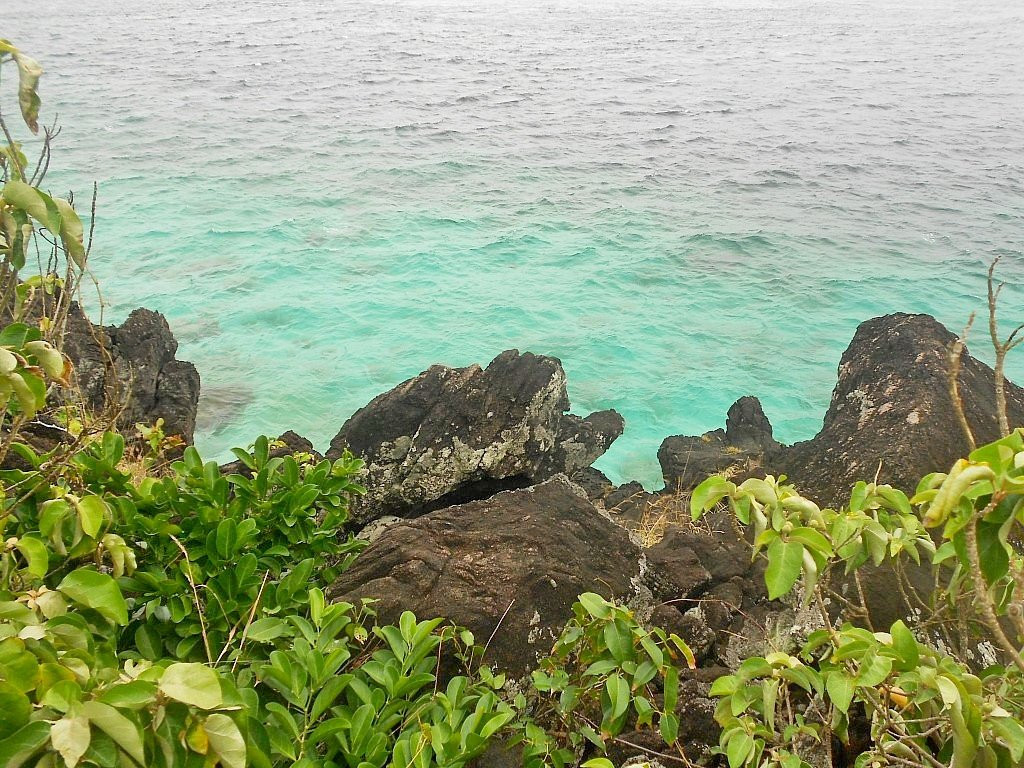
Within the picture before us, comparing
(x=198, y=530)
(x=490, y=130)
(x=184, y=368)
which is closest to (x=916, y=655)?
(x=198, y=530)

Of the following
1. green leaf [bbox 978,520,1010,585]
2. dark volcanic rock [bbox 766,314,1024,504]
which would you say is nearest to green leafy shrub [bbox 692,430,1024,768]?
green leaf [bbox 978,520,1010,585]

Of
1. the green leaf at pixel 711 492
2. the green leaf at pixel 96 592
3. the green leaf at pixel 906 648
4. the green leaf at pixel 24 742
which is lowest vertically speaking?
the green leaf at pixel 906 648

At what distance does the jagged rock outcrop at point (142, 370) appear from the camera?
6531 millimetres

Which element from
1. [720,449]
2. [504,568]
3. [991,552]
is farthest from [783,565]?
[720,449]

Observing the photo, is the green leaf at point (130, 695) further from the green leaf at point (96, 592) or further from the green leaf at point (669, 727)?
the green leaf at point (669, 727)

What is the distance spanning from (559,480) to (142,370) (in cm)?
427

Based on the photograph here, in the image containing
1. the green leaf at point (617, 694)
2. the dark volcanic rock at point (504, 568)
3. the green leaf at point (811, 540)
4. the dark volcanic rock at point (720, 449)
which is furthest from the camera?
the dark volcanic rock at point (720, 449)

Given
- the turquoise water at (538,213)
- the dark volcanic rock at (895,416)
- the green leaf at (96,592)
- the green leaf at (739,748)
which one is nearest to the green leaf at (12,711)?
the green leaf at (96,592)

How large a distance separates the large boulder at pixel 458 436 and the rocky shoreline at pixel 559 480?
0.04 feet

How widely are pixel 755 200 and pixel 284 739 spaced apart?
1785cm

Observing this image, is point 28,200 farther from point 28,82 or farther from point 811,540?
point 811,540

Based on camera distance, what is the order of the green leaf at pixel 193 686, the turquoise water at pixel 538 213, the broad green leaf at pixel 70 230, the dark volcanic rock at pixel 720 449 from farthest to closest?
the turquoise water at pixel 538 213 → the dark volcanic rock at pixel 720 449 → the broad green leaf at pixel 70 230 → the green leaf at pixel 193 686

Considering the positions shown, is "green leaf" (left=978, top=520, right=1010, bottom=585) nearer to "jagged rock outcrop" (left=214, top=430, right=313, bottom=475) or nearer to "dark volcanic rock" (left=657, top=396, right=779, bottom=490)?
A: "jagged rock outcrop" (left=214, top=430, right=313, bottom=475)

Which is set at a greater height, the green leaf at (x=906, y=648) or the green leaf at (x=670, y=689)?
the green leaf at (x=906, y=648)
